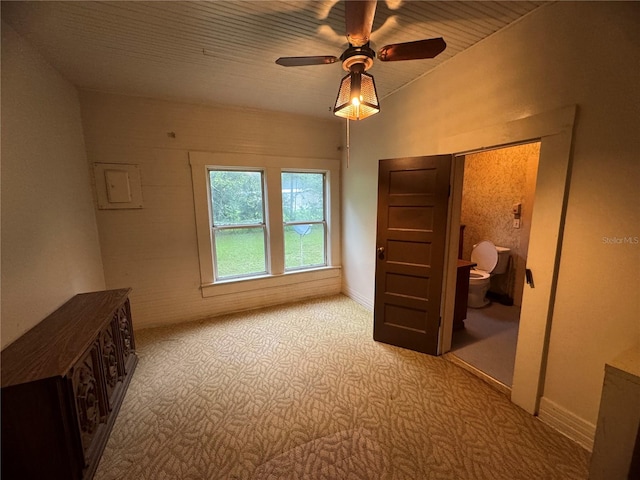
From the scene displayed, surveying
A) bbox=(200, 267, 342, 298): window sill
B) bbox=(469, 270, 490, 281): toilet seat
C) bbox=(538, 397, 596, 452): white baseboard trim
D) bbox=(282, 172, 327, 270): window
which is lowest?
bbox=(538, 397, 596, 452): white baseboard trim

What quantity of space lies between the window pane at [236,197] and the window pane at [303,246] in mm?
512

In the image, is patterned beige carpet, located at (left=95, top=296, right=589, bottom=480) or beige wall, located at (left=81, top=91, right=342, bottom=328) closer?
patterned beige carpet, located at (left=95, top=296, right=589, bottom=480)

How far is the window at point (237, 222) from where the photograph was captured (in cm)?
323

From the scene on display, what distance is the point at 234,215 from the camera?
10.9 ft

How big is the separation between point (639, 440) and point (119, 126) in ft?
14.3

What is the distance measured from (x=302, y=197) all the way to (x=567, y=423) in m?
3.30

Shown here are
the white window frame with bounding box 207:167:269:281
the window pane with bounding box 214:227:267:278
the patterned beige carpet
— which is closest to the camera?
the patterned beige carpet

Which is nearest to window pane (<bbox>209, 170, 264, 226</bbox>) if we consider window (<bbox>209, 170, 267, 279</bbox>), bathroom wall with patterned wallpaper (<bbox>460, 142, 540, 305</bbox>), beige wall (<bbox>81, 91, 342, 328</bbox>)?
window (<bbox>209, 170, 267, 279</bbox>)

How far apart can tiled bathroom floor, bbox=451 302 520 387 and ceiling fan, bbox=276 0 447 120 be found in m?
2.35

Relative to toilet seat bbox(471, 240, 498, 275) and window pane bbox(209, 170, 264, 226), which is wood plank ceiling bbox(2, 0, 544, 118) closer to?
window pane bbox(209, 170, 264, 226)

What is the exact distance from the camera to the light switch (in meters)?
2.63

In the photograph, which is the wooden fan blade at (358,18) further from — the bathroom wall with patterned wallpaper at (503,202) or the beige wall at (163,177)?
the bathroom wall with patterned wallpaper at (503,202)

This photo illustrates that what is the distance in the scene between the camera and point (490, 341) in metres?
2.64

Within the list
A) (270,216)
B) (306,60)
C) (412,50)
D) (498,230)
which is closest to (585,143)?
(412,50)
